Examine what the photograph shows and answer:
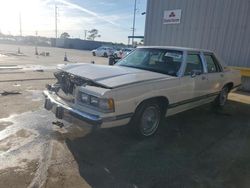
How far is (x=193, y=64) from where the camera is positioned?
5.33 metres

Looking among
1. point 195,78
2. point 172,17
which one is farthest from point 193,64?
point 172,17

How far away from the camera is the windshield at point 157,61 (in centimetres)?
494

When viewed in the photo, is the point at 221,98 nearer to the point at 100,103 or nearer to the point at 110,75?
the point at 110,75

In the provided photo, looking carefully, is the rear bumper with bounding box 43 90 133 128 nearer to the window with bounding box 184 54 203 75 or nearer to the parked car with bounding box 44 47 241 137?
the parked car with bounding box 44 47 241 137

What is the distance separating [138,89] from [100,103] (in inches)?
26.5

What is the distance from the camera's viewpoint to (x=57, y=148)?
3.88 m

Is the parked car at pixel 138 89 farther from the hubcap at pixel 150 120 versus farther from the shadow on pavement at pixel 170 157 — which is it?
the shadow on pavement at pixel 170 157

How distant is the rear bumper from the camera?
354 centimetres

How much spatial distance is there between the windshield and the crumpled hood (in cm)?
31

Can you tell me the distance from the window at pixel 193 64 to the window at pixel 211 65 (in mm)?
401

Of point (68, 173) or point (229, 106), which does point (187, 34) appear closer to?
point (229, 106)

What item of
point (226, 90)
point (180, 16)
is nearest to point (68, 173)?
point (226, 90)

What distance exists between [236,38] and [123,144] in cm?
855

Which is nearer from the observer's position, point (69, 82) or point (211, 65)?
point (69, 82)
